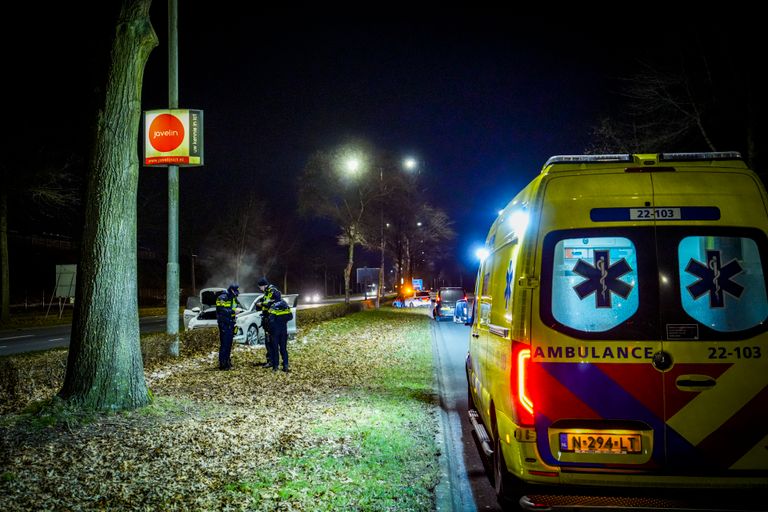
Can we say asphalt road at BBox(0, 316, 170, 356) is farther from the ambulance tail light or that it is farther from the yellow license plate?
the yellow license plate

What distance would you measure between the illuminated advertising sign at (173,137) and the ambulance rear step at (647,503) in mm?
10632

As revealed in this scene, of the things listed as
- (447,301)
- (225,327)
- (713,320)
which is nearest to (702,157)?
(713,320)

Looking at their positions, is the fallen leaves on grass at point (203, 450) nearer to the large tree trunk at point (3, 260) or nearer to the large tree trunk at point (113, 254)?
the large tree trunk at point (113, 254)

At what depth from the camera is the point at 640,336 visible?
3791 millimetres

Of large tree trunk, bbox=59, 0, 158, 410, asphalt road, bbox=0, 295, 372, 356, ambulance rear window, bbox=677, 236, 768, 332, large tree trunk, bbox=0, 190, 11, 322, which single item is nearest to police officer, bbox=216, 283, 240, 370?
large tree trunk, bbox=59, 0, 158, 410

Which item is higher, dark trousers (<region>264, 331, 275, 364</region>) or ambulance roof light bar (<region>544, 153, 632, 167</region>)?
ambulance roof light bar (<region>544, 153, 632, 167</region>)

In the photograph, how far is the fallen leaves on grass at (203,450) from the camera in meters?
4.73

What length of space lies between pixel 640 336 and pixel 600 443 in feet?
2.45

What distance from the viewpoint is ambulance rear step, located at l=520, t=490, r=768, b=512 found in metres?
3.57

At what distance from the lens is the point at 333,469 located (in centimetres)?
558

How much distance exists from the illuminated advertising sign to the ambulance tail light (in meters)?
10.1

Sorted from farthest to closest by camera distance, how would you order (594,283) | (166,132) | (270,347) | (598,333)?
(166,132) → (270,347) → (594,283) → (598,333)

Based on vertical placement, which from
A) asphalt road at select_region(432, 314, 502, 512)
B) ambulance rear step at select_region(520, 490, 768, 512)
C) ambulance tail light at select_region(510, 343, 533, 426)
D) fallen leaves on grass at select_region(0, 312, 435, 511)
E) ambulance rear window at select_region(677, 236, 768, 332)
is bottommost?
asphalt road at select_region(432, 314, 502, 512)

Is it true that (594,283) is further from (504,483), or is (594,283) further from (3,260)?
(3,260)
